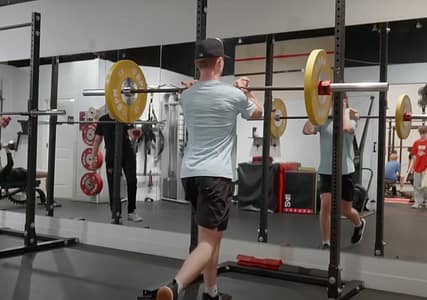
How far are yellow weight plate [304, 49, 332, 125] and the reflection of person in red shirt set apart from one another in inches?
105

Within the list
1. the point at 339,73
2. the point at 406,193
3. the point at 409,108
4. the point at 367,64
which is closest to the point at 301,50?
the point at 367,64

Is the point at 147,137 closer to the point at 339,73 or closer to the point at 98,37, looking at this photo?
the point at 98,37

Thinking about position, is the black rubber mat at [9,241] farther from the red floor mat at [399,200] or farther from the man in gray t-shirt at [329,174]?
the red floor mat at [399,200]

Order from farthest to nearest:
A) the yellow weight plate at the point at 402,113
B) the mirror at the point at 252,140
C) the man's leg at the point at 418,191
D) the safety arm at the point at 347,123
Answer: the man's leg at the point at 418,191 < the mirror at the point at 252,140 < the safety arm at the point at 347,123 < the yellow weight plate at the point at 402,113

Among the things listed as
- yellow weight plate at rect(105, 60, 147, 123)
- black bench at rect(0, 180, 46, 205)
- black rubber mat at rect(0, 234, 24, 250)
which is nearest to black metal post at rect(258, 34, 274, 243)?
yellow weight plate at rect(105, 60, 147, 123)

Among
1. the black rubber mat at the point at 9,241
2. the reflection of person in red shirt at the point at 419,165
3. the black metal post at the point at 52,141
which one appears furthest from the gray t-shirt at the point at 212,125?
the reflection of person in red shirt at the point at 419,165

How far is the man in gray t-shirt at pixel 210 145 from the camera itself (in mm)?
2457

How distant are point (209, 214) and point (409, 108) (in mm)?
1843

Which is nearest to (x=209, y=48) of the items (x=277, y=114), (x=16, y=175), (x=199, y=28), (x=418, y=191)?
(x=199, y=28)

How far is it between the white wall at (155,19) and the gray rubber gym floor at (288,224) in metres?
1.72

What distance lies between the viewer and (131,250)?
4.36 metres

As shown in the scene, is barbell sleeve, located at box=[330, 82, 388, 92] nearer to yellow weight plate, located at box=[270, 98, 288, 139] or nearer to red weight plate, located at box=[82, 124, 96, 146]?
yellow weight plate, located at box=[270, 98, 288, 139]

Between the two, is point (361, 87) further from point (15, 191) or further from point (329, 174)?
point (15, 191)

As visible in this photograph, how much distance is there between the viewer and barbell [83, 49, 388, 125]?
2461 mm
